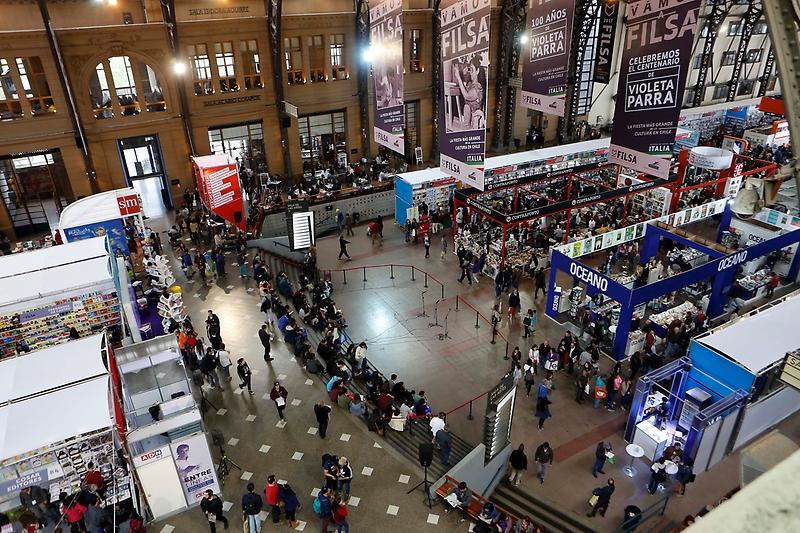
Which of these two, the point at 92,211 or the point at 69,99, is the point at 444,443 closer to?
the point at 92,211

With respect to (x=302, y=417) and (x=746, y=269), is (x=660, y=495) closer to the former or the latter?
(x=302, y=417)

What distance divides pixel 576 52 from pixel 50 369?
96.1ft

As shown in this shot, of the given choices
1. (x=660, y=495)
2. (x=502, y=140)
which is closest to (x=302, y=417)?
(x=660, y=495)

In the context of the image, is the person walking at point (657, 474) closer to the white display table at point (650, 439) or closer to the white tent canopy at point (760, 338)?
the white display table at point (650, 439)

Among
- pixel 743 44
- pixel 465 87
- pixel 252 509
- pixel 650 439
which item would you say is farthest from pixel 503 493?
pixel 743 44

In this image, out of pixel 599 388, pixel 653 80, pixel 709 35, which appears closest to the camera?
pixel 653 80

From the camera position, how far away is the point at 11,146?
21.8m

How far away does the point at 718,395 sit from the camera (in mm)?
12234

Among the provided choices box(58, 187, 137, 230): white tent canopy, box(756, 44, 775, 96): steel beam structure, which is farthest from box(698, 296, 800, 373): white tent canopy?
box(756, 44, 775, 96): steel beam structure

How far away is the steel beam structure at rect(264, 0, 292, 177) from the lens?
2512cm

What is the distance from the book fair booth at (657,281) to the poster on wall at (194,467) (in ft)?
Result: 35.8

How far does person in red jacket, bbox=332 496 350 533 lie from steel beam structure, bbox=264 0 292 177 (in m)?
21.3

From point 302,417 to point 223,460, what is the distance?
2.13m

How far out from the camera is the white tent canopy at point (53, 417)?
30.4ft
